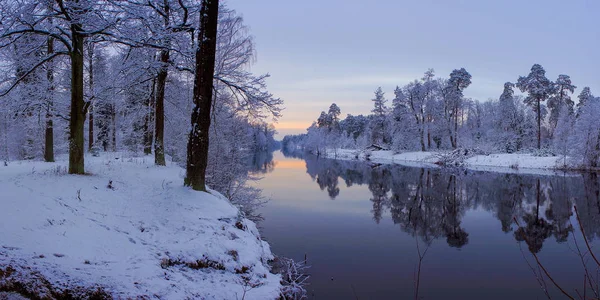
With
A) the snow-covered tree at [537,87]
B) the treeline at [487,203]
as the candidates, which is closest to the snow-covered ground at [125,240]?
the treeline at [487,203]

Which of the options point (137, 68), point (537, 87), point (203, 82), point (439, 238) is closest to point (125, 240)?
point (203, 82)

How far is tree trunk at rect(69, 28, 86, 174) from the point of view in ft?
29.2

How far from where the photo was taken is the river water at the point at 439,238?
27.5 feet

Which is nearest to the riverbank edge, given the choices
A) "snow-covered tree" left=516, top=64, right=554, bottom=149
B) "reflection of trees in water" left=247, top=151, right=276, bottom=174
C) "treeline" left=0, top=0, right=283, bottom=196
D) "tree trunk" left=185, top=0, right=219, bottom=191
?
"snow-covered tree" left=516, top=64, right=554, bottom=149

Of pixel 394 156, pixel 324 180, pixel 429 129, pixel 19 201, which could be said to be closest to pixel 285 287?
pixel 19 201

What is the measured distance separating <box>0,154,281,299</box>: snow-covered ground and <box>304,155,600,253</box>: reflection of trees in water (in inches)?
226

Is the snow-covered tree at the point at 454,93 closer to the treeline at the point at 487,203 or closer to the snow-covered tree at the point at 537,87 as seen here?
the snow-covered tree at the point at 537,87

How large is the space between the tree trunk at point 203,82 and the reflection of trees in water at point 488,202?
22.2 feet

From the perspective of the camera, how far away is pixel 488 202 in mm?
19078

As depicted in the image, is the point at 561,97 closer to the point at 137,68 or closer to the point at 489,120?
the point at 489,120

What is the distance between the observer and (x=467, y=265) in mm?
9820

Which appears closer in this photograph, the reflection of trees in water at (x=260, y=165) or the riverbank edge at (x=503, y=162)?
the riverbank edge at (x=503, y=162)

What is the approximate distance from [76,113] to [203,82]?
3.77 meters

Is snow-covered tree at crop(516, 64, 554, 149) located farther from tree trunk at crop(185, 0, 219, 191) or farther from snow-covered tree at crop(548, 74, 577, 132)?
tree trunk at crop(185, 0, 219, 191)
